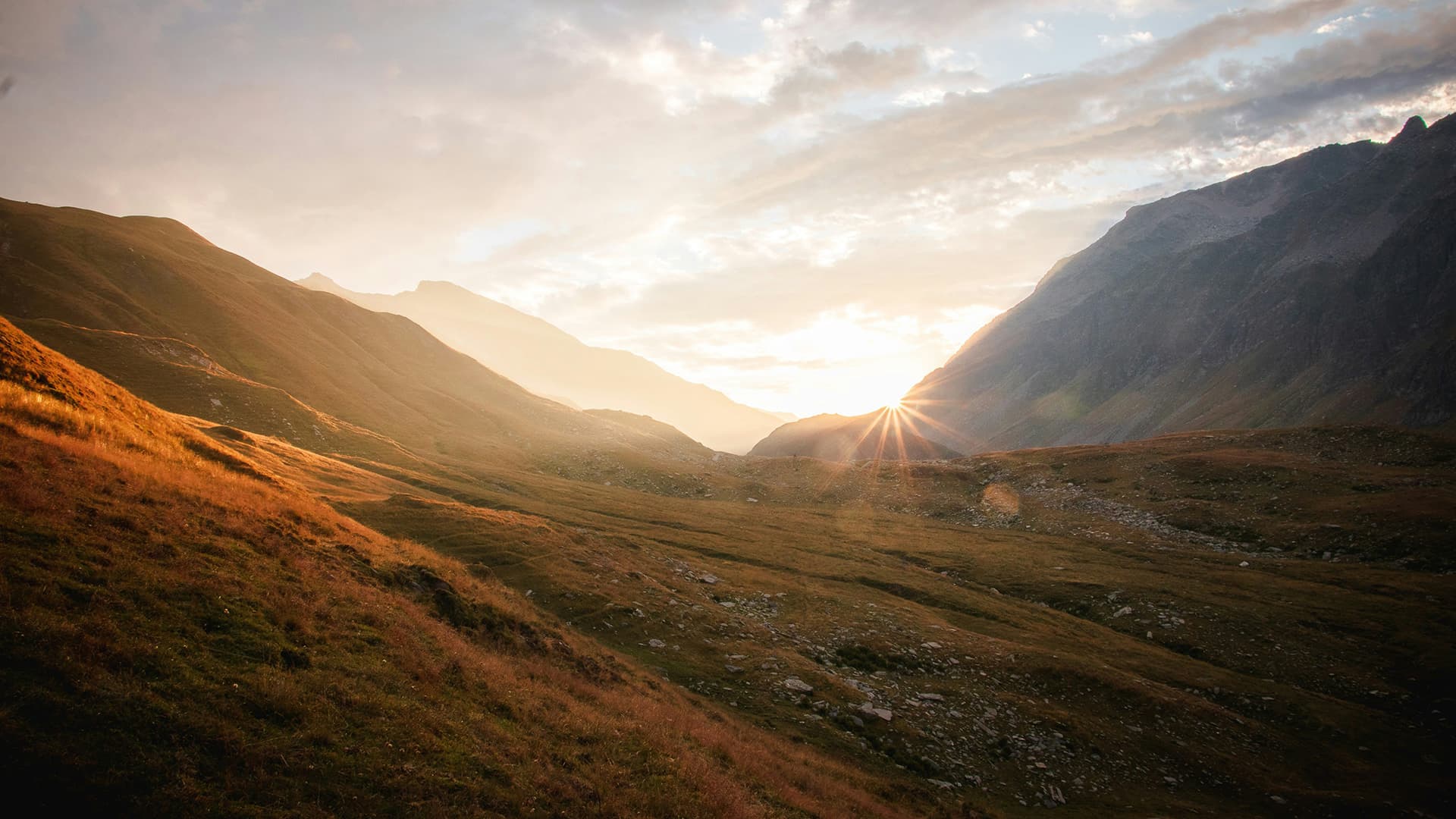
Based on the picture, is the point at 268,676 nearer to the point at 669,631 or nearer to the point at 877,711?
the point at 669,631

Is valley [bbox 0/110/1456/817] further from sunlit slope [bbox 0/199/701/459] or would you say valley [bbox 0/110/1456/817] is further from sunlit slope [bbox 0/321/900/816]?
sunlit slope [bbox 0/199/701/459]

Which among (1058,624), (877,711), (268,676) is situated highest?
(268,676)

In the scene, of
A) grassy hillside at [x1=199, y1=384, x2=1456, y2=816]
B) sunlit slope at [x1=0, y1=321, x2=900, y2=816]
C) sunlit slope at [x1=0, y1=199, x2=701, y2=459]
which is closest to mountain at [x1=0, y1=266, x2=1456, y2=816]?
sunlit slope at [x1=0, y1=321, x2=900, y2=816]

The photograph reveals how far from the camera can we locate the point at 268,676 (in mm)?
13016

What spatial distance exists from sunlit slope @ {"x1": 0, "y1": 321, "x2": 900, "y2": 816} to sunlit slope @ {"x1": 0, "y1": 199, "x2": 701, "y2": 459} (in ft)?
187

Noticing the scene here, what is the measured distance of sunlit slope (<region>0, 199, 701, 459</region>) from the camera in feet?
279

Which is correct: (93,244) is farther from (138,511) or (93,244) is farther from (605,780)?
(605,780)

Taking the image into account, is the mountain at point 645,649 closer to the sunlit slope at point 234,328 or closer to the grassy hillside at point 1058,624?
the grassy hillside at point 1058,624

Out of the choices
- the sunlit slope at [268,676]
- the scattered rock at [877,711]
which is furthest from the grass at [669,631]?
the scattered rock at [877,711]

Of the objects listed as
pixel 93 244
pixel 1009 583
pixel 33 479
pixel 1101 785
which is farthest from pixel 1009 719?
pixel 93 244

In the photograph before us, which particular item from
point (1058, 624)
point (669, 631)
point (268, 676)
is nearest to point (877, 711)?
point (669, 631)

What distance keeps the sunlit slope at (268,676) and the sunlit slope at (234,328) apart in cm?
5696

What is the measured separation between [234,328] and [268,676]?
119443 millimetres

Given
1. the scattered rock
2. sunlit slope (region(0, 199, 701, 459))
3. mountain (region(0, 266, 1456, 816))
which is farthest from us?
sunlit slope (region(0, 199, 701, 459))
